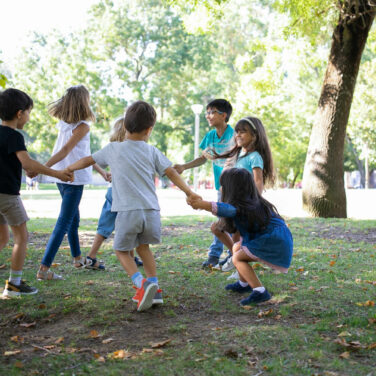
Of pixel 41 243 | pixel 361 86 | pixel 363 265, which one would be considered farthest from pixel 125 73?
pixel 363 265

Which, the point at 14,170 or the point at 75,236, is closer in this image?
the point at 14,170

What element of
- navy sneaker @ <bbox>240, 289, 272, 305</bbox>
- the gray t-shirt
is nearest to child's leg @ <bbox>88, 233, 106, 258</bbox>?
the gray t-shirt

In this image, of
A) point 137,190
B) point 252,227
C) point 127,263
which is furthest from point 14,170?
point 252,227

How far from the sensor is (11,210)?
166 inches

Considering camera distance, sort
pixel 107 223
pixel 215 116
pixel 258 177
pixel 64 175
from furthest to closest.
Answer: pixel 107 223 → pixel 215 116 → pixel 258 177 → pixel 64 175

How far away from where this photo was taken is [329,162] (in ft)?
37.7

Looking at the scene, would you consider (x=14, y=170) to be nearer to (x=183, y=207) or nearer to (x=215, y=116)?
(x=215, y=116)

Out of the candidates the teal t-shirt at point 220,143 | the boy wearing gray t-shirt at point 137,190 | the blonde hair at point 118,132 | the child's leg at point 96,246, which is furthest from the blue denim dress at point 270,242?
the child's leg at point 96,246

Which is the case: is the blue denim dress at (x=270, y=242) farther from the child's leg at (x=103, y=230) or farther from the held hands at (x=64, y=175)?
the child's leg at (x=103, y=230)

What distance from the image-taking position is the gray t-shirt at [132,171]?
390cm

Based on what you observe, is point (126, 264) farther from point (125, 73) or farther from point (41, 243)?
point (125, 73)

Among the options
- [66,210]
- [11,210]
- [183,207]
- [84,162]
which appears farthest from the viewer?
[183,207]

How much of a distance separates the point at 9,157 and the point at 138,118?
122 centimetres

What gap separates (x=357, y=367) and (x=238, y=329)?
90cm
